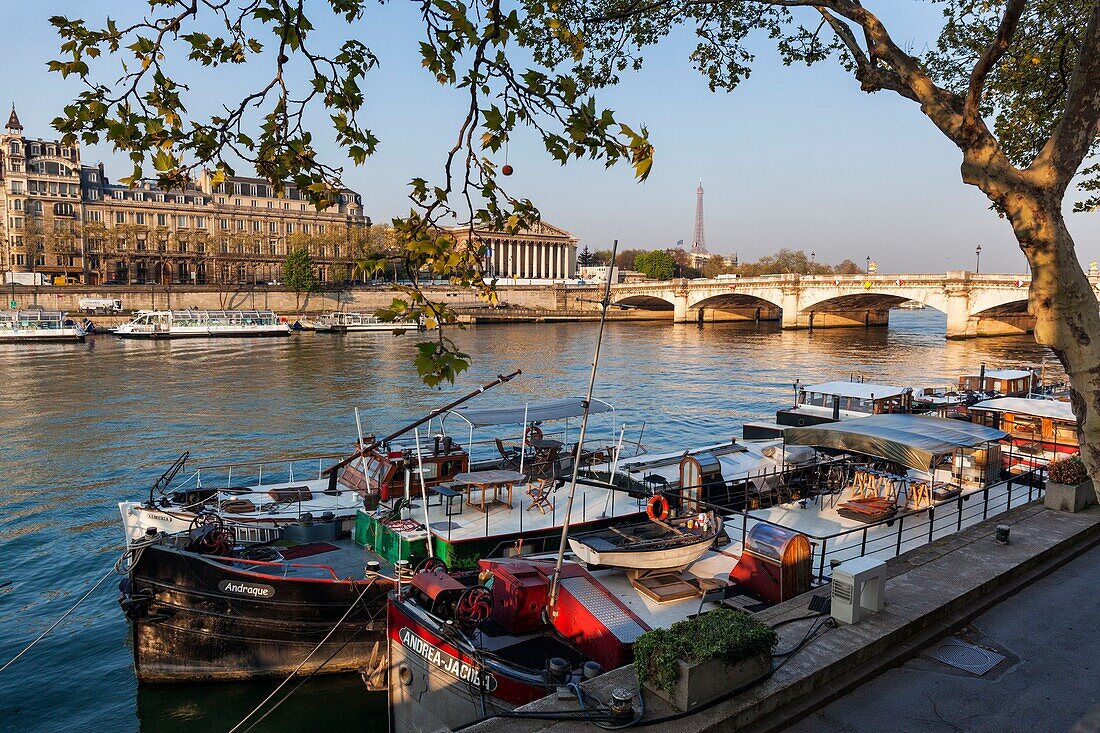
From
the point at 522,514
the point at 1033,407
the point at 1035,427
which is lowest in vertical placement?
the point at 522,514

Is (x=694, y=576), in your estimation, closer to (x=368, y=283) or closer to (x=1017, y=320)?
(x=1017, y=320)

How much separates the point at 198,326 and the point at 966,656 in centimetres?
8875

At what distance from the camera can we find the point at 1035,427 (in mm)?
23609

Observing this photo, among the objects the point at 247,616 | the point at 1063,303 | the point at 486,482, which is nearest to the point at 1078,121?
the point at 1063,303

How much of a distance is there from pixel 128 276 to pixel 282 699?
114680 mm

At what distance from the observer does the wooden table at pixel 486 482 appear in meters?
15.2

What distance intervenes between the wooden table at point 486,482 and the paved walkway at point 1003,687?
27.4 ft

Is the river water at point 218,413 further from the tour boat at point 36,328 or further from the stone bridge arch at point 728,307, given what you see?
the stone bridge arch at point 728,307

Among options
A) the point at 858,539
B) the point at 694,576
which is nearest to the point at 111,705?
the point at 694,576

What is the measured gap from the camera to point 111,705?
14.2 metres

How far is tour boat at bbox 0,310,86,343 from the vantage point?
243ft

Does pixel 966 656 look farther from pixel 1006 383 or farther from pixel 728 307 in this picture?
pixel 728 307

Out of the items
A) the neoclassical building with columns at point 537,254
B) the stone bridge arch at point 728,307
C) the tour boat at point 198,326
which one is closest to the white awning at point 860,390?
the tour boat at point 198,326

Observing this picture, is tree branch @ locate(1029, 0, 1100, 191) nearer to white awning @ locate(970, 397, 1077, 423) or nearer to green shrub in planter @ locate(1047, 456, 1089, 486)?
green shrub in planter @ locate(1047, 456, 1089, 486)
